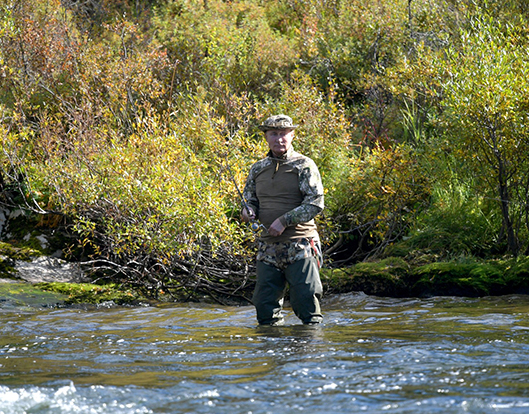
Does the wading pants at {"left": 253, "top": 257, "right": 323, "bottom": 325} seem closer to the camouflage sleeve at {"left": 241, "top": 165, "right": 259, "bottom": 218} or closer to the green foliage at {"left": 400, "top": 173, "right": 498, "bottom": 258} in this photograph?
the camouflage sleeve at {"left": 241, "top": 165, "right": 259, "bottom": 218}

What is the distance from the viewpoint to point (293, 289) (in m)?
6.04

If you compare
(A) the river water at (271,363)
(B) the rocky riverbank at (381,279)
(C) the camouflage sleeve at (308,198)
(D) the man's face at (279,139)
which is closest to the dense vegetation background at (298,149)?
(B) the rocky riverbank at (381,279)

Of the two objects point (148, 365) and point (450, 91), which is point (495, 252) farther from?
point (148, 365)

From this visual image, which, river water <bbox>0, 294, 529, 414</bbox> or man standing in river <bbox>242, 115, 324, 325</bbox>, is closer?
river water <bbox>0, 294, 529, 414</bbox>

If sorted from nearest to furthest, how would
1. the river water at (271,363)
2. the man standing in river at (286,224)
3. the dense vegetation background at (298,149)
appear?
the river water at (271,363)
the man standing in river at (286,224)
the dense vegetation background at (298,149)

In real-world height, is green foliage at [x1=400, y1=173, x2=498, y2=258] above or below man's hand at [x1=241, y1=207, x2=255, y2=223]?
below

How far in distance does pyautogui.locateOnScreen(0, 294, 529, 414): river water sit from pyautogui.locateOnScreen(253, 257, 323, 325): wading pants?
0.54ft

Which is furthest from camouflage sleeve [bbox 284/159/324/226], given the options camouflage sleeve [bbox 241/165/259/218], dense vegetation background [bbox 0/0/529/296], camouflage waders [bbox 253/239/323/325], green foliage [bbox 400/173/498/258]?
green foliage [bbox 400/173/498/258]

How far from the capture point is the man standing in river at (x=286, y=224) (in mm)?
5957

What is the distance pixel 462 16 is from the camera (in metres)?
12.4

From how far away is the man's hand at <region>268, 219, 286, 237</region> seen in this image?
230 inches

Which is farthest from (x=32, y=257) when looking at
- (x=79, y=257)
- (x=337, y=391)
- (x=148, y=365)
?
(x=337, y=391)

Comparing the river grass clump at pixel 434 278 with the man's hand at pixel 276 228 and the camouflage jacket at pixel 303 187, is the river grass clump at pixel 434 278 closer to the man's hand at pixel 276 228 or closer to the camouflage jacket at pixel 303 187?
the camouflage jacket at pixel 303 187

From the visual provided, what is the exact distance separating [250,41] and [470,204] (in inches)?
268
